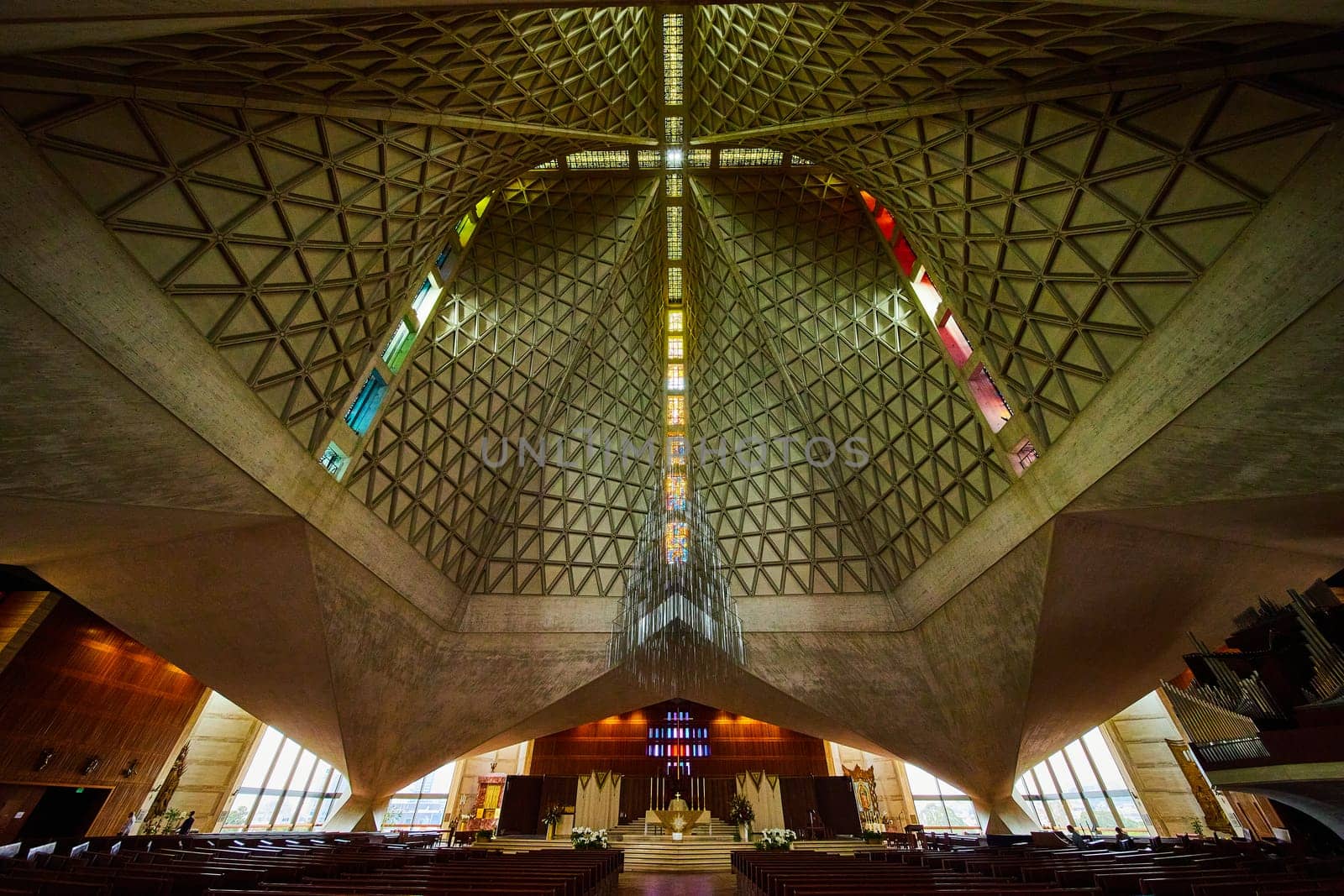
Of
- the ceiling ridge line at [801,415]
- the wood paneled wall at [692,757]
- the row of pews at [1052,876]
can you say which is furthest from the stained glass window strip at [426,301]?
the wood paneled wall at [692,757]

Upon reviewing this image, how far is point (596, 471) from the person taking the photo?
70.4ft

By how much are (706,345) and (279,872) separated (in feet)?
66.9

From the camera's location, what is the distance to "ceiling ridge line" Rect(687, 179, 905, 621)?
19469 millimetres

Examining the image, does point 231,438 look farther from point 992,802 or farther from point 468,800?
point 468,800

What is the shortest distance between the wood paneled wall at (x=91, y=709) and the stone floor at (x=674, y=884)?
59.2 ft

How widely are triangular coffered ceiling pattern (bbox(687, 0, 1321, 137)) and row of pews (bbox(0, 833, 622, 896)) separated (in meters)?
13.3

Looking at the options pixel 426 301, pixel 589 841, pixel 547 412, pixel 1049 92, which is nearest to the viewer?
pixel 1049 92

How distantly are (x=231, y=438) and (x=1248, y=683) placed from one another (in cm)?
Answer: 2251

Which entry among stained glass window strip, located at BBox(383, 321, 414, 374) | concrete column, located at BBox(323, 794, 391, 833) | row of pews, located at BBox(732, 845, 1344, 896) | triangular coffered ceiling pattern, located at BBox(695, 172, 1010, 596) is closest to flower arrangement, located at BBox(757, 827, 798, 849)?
row of pews, located at BBox(732, 845, 1344, 896)

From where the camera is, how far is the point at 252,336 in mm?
9867

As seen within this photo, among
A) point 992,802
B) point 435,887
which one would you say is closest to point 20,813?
point 435,887

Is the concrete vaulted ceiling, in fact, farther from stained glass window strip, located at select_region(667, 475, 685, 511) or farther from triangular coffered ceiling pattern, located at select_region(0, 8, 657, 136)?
stained glass window strip, located at select_region(667, 475, 685, 511)

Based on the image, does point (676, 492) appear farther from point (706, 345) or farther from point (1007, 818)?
point (1007, 818)

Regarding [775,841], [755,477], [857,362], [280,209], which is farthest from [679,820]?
[280,209]
